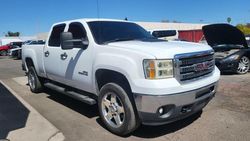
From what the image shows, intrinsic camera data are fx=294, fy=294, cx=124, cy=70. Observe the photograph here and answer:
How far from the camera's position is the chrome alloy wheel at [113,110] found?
15.5 ft

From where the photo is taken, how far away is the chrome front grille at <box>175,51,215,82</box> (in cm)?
428

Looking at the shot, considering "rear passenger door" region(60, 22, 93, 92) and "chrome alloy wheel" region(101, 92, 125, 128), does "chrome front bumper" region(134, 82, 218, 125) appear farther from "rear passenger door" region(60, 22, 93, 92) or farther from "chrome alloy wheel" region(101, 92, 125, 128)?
"rear passenger door" region(60, 22, 93, 92)

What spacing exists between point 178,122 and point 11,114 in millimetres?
3411

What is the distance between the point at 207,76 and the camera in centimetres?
490

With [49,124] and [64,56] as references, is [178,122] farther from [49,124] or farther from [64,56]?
[64,56]

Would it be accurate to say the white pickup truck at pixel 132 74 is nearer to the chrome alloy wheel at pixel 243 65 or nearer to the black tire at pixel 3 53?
the chrome alloy wheel at pixel 243 65

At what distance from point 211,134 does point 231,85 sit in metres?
3.89

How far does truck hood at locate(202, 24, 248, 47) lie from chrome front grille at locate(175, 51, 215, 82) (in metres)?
5.13

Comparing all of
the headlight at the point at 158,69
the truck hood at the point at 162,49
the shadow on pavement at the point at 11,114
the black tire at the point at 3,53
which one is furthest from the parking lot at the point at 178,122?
the black tire at the point at 3,53

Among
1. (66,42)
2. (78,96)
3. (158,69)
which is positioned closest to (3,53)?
(78,96)

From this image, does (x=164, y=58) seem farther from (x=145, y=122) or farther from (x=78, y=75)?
(x=78, y=75)

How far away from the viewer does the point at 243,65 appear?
399 inches

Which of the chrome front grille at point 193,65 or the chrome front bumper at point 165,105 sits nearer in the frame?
the chrome front bumper at point 165,105

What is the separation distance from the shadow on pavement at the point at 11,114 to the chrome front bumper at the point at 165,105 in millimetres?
2335
